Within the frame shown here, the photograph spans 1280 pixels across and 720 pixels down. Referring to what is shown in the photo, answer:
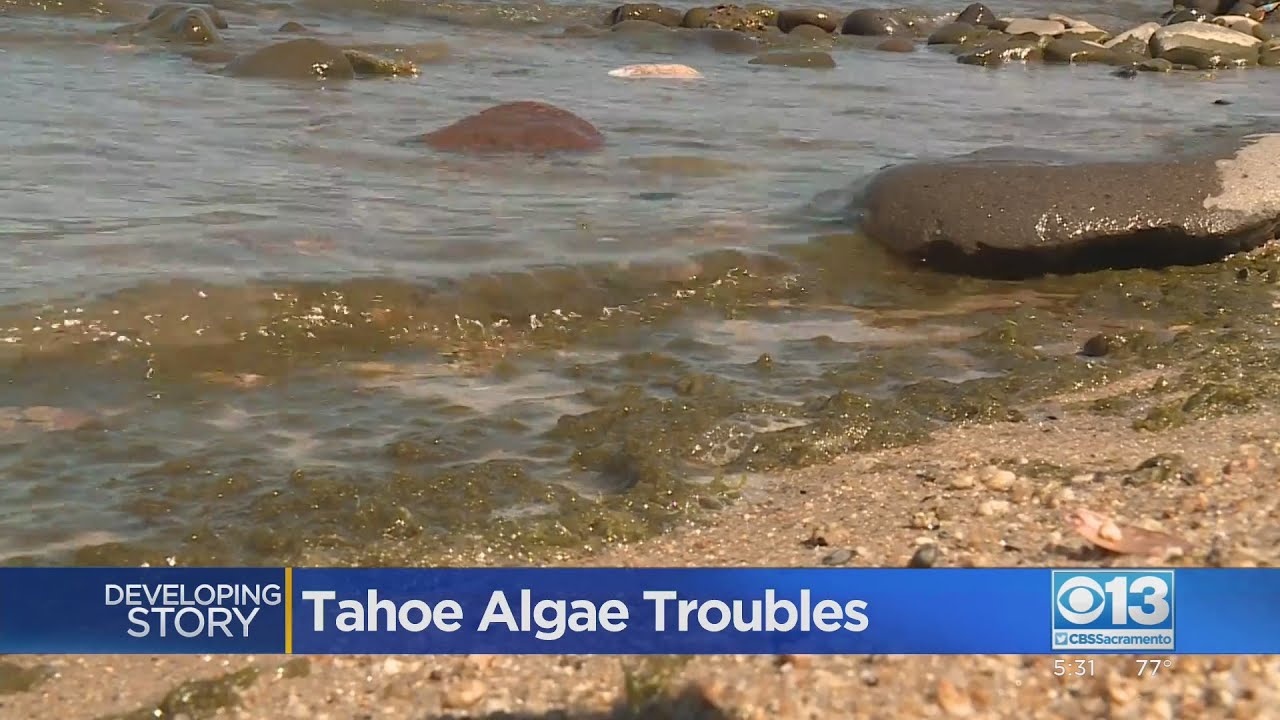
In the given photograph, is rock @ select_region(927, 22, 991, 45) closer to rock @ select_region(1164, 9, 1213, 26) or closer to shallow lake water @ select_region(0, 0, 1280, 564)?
rock @ select_region(1164, 9, 1213, 26)

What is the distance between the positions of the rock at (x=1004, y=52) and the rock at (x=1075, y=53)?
10 centimetres

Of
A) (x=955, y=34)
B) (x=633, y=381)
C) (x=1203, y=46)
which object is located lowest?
(x=633, y=381)

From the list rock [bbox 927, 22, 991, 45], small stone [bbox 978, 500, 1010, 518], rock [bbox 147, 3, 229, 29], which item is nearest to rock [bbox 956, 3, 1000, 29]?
rock [bbox 927, 22, 991, 45]

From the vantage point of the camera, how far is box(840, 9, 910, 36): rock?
621 inches

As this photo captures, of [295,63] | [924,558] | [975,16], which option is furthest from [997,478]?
[975,16]

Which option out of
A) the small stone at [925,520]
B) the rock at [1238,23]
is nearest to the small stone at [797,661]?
the small stone at [925,520]

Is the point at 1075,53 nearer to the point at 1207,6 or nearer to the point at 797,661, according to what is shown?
the point at 1207,6

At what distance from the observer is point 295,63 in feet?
34.4

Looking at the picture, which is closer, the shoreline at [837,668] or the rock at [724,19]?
the shoreline at [837,668]

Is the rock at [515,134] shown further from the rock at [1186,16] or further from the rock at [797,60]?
the rock at [1186,16]

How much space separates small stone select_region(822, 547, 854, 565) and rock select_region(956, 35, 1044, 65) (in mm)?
11153

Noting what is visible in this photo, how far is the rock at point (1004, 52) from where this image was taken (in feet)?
45.2

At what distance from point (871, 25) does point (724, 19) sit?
1.57 meters

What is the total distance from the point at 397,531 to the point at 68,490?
85 cm
